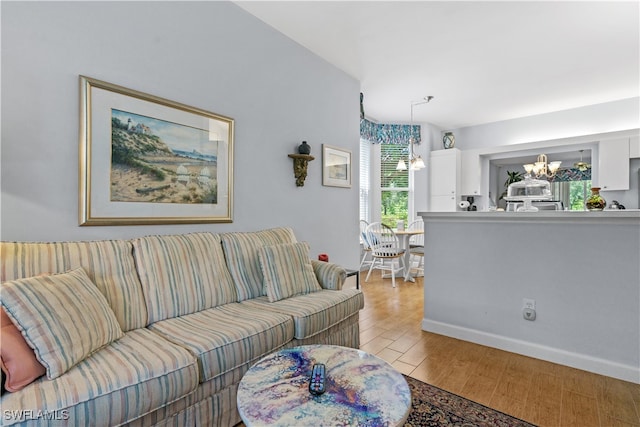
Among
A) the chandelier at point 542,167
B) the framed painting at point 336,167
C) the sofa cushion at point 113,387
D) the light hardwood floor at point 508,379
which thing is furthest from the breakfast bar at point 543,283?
the chandelier at point 542,167

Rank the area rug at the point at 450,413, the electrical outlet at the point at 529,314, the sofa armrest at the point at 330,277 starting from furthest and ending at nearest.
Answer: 1. the sofa armrest at the point at 330,277
2. the electrical outlet at the point at 529,314
3. the area rug at the point at 450,413

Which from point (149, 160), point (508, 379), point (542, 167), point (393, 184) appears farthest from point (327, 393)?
point (542, 167)

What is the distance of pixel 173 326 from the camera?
5.55ft

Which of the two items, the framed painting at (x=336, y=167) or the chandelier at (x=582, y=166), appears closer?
the framed painting at (x=336, y=167)

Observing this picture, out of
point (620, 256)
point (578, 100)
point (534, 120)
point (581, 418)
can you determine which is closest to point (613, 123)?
point (578, 100)

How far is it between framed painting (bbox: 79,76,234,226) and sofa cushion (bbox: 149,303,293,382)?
0.76 meters

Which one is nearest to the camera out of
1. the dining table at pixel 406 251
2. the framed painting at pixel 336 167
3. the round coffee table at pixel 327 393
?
the round coffee table at pixel 327 393

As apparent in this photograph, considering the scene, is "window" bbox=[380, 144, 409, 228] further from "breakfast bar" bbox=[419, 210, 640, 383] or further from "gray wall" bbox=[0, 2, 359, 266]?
"breakfast bar" bbox=[419, 210, 640, 383]

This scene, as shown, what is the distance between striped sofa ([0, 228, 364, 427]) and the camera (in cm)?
111

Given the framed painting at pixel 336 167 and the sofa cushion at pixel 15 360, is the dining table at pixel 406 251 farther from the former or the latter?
the sofa cushion at pixel 15 360

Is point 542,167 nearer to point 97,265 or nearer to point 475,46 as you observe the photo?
point 475,46

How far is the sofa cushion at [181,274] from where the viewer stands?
1.81m

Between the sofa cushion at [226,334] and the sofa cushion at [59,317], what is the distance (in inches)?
→ 12.3

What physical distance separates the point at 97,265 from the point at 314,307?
124 cm
